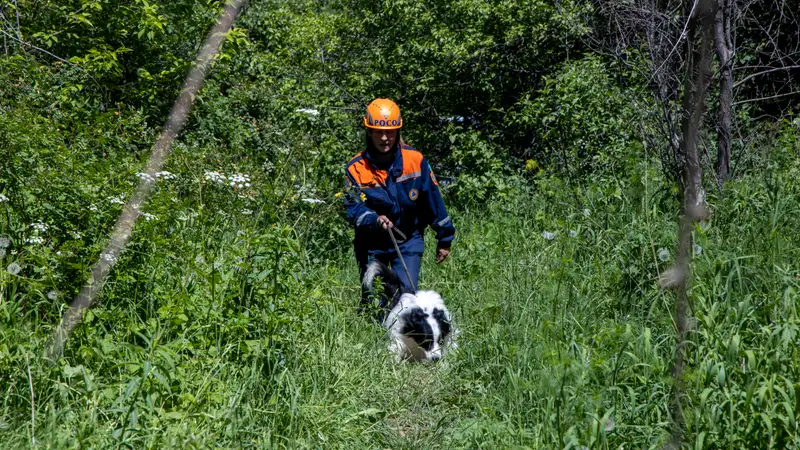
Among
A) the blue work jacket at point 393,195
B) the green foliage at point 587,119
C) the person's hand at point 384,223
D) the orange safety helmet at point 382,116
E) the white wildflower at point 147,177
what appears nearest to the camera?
the white wildflower at point 147,177

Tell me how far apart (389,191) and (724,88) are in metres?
2.74

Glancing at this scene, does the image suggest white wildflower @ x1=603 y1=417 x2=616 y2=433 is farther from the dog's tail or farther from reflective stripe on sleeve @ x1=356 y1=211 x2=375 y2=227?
reflective stripe on sleeve @ x1=356 y1=211 x2=375 y2=227

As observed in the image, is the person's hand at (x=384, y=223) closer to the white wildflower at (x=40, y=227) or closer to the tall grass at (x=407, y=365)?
the tall grass at (x=407, y=365)

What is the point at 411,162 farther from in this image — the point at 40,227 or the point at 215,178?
the point at 40,227

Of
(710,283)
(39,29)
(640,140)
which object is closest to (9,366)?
(710,283)

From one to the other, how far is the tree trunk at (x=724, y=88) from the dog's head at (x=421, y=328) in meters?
2.49

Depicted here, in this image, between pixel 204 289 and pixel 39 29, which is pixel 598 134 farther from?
pixel 39 29

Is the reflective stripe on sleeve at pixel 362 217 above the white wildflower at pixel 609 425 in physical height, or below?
below

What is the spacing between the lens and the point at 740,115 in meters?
8.78

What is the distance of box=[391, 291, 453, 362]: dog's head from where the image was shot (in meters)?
5.51

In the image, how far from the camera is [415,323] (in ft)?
18.2

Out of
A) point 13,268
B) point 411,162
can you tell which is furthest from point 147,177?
point 411,162

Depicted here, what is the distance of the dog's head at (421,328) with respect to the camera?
5512 mm

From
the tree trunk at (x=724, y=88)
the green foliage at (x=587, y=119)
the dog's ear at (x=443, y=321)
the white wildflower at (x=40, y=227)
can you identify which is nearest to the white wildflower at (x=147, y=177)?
the white wildflower at (x=40, y=227)
